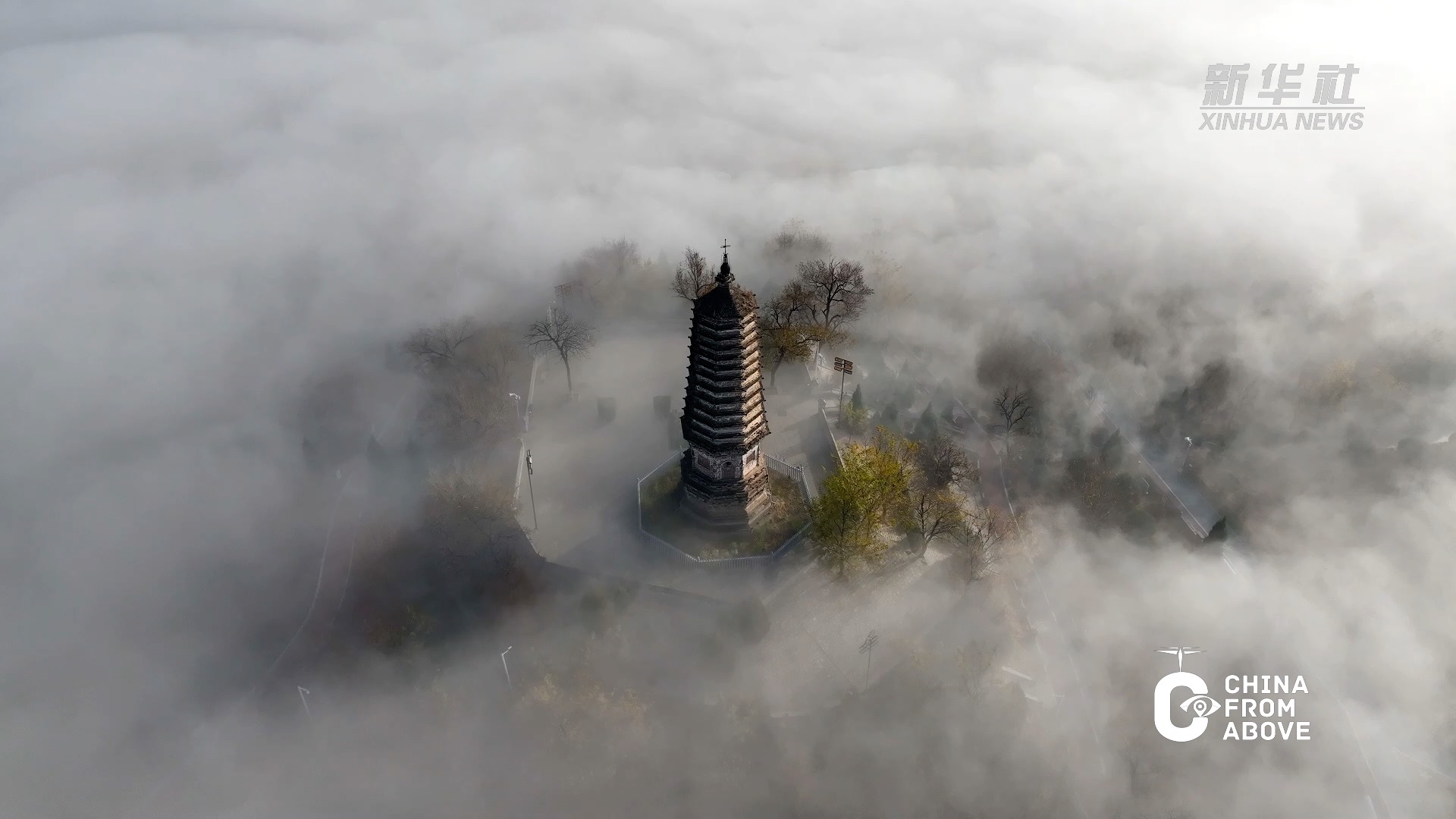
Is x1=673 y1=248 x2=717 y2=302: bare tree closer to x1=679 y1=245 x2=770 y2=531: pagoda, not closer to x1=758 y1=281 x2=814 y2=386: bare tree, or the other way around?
x1=758 y1=281 x2=814 y2=386: bare tree

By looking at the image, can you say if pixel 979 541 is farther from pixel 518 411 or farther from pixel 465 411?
pixel 465 411

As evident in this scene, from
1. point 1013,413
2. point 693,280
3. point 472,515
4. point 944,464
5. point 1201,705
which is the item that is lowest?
point 1201,705

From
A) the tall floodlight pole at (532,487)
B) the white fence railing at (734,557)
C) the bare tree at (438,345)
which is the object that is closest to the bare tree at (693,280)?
the bare tree at (438,345)

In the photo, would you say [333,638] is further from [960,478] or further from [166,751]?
[960,478]

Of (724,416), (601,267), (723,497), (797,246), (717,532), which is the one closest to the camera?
(724,416)

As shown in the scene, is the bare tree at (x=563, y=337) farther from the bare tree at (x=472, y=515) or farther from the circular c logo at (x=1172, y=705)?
the circular c logo at (x=1172, y=705)

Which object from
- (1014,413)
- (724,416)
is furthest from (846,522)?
(1014,413)

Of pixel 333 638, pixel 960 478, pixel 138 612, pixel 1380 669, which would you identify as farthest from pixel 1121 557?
pixel 138 612
